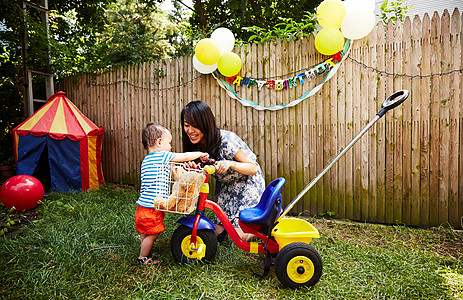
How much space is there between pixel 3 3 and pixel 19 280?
5.25m

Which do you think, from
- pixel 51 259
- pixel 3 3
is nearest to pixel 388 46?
pixel 51 259

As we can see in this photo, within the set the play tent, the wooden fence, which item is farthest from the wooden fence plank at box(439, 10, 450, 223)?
the play tent

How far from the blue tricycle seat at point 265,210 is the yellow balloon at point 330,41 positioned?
74.6 inches

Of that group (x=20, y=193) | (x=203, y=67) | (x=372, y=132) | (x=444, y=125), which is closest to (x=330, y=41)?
(x=372, y=132)

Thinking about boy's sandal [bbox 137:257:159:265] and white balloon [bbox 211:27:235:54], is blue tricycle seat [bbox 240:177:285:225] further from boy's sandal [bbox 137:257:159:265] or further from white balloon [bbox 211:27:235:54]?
white balloon [bbox 211:27:235:54]

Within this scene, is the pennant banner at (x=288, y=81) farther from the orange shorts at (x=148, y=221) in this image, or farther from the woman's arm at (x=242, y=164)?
the orange shorts at (x=148, y=221)

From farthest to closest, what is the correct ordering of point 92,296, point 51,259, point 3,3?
1. point 3,3
2. point 51,259
3. point 92,296

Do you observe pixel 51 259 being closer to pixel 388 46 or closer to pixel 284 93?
pixel 284 93

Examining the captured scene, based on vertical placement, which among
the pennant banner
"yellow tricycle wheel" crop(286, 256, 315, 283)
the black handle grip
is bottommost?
"yellow tricycle wheel" crop(286, 256, 315, 283)

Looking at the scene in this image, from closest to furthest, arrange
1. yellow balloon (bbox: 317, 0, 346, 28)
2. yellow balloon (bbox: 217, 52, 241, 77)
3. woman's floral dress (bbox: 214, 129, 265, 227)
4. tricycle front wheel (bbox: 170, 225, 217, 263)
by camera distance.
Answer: tricycle front wheel (bbox: 170, 225, 217, 263)
woman's floral dress (bbox: 214, 129, 265, 227)
yellow balloon (bbox: 317, 0, 346, 28)
yellow balloon (bbox: 217, 52, 241, 77)

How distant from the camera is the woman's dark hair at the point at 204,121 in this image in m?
2.39

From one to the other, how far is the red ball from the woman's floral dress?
2645 mm

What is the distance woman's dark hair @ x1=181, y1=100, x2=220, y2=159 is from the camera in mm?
2393

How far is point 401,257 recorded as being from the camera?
2441mm
